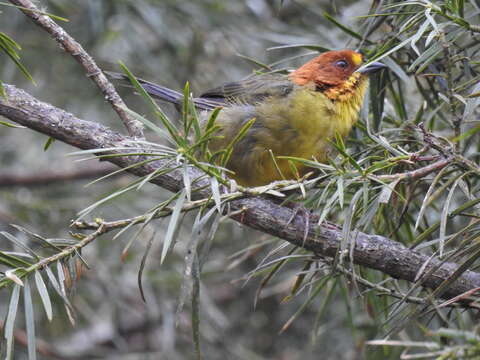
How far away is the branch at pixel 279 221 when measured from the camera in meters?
2.24

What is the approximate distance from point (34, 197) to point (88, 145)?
3135 millimetres

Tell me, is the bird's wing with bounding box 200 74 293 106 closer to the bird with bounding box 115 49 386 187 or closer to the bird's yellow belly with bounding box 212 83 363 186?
the bird with bounding box 115 49 386 187

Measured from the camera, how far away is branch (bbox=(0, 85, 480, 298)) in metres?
2.24

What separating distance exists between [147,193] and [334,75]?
2205mm

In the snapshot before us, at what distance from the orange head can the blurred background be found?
0.95 m

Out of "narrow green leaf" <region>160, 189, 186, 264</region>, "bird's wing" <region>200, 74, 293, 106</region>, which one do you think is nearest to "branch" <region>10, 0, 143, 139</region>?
"narrow green leaf" <region>160, 189, 186, 264</region>

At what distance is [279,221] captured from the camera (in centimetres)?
234

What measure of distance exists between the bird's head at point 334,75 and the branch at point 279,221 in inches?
48.2

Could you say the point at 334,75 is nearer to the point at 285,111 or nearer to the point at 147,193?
the point at 285,111

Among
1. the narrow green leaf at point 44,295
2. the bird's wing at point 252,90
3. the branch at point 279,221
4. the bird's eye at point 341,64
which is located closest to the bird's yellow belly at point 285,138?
the bird's wing at point 252,90

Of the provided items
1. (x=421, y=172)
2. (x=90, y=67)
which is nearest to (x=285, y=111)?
(x=90, y=67)

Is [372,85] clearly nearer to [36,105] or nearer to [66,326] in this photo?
[36,105]

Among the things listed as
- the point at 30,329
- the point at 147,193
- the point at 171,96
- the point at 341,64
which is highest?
the point at 341,64

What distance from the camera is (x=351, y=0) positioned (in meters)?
4.73
